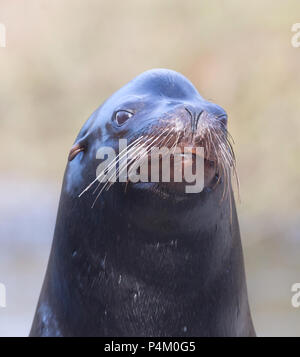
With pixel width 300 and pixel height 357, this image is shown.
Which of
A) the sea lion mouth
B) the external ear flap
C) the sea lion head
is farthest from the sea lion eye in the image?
the external ear flap

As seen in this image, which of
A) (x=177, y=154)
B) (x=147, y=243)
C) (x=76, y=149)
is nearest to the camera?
(x=177, y=154)

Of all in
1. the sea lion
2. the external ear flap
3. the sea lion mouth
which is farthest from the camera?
the external ear flap

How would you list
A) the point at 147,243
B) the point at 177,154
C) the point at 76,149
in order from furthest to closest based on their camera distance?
the point at 76,149
the point at 147,243
the point at 177,154

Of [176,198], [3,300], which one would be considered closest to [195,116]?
[176,198]

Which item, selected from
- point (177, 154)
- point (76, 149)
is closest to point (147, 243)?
point (177, 154)

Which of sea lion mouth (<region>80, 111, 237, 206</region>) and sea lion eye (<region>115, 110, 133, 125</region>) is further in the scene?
sea lion eye (<region>115, 110, 133, 125</region>)

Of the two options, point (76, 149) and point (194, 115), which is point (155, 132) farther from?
point (76, 149)

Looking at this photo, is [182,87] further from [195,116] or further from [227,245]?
[227,245]

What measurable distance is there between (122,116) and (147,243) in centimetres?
55

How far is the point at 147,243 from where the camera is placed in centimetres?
308

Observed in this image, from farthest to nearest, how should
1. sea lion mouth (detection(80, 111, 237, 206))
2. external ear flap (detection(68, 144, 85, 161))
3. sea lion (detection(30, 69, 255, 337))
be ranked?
external ear flap (detection(68, 144, 85, 161)), sea lion (detection(30, 69, 255, 337)), sea lion mouth (detection(80, 111, 237, 206))

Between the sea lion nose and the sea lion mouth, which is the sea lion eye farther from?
the sea lion nose

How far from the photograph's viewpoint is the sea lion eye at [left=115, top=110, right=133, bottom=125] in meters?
3.10

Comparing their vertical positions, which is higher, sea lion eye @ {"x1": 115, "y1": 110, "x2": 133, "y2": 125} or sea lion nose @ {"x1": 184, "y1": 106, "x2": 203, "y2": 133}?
sea lion eye @ {"x1": 115, "y1": 110, "x2": 133, "y2": 125}
